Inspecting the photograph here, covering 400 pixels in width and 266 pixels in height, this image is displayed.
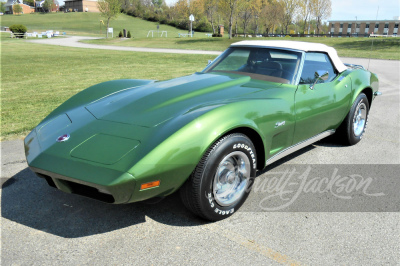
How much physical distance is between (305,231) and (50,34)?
182 feet

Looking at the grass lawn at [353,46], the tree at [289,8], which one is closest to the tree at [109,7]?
the grass lawn at [353,46]

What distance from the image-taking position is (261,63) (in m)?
4.03

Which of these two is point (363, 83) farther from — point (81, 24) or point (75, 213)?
point (81, 24)

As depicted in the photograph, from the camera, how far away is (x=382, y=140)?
16.5 ft

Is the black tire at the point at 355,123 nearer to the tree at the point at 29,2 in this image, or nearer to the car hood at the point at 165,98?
the car hood at the point at 165,98

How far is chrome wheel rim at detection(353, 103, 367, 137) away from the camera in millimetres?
4758

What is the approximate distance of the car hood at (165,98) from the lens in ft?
9.43

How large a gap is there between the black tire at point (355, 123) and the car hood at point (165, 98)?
160cm

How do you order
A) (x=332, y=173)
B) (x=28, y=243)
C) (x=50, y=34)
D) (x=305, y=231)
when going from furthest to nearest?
1. (x=50, y=34)
2. (x=332, y=173)
3. (x=305, y=231)
4. (x=28, y=243)

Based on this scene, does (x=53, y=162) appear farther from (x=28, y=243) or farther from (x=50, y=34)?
(x=50, y=34)

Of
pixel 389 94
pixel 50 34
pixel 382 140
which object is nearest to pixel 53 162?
pixel 382 140

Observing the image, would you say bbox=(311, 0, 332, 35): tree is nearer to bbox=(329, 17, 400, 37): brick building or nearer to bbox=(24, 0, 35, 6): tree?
bbox=(329, 17, 400, 37): brick building

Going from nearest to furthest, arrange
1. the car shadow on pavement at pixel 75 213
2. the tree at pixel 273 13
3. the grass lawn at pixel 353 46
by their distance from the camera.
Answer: the car shadow on pavement at pixel 75 213, the grass lawn at pixel 353 46, the tree at pixel 273 13

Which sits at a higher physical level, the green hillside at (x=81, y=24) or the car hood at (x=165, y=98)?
the green hillside at (x=81, y=24)
